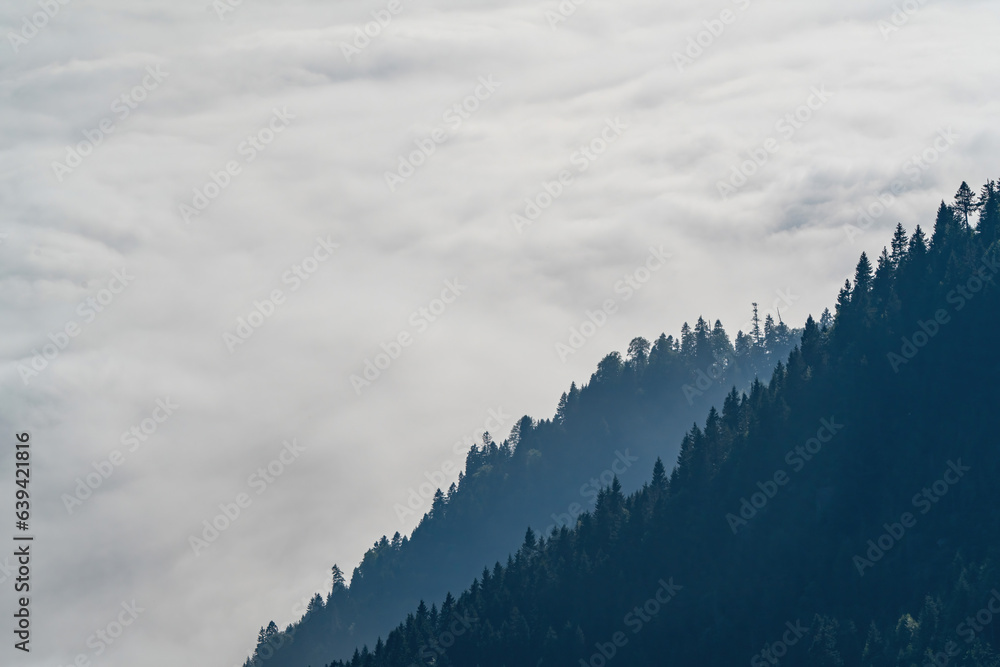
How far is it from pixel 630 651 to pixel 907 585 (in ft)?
135

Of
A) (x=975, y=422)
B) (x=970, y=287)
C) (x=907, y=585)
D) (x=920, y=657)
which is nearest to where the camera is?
(x=920, y=657)

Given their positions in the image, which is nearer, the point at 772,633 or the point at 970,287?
the point at 772,633

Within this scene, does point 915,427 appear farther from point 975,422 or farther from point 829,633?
point 829,633

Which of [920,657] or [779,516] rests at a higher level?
[779,516]

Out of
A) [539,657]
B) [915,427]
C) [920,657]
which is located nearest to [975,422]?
[915,427]

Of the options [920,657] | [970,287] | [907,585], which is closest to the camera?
[920,657]

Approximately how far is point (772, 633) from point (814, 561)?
42.6 feet

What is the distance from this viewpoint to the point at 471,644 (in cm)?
19850

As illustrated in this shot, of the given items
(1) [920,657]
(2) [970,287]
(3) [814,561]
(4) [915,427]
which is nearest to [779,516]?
(3) [814,561]

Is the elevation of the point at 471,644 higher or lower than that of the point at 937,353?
lower

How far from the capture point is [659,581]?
19150 centimetres

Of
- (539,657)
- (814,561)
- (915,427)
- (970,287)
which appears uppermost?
(970,287)

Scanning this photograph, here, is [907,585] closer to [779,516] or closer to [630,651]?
[779,516]

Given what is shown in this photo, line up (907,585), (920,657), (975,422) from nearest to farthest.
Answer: (920,657), (907,585), (975,422)
